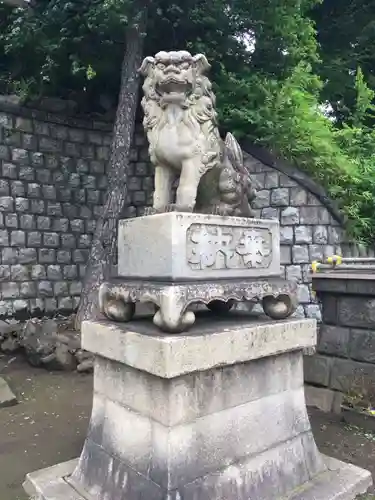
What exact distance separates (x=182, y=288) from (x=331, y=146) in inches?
251

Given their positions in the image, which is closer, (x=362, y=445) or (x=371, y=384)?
(x=362, y=445)

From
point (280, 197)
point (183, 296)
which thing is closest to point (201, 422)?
point (183, 296)

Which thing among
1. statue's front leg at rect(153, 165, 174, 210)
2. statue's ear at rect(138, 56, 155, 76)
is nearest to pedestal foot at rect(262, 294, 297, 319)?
statue's front leg at rect(153, 165, 174, 210)

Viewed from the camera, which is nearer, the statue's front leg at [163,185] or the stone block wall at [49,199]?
the statue's front leg at [163,185]

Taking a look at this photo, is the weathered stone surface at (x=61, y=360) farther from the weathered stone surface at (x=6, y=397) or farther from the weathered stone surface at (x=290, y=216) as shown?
the weathered stone surface at (x=290, y=216)

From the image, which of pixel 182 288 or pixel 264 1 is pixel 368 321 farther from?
pixel 264 1

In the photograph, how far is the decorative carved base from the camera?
7.14 ft

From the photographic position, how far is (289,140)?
7.56 metres

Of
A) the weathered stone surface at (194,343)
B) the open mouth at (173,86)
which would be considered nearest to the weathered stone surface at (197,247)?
the weathered stone surface at (194,343)

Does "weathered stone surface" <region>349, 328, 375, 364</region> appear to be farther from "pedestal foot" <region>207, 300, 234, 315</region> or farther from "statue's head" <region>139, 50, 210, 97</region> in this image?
"statue's head" <region>139, 50, 210, 97</region>

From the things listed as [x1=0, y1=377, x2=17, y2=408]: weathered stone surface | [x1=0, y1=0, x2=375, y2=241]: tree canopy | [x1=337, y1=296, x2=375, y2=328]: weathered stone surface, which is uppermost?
[x1=0, y1=0, x2=375, y2=241]: tree canopy

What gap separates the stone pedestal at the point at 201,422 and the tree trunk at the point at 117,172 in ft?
14.6

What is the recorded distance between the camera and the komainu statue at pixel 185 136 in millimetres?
2512

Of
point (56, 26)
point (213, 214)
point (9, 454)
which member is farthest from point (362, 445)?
point (56, 26)
